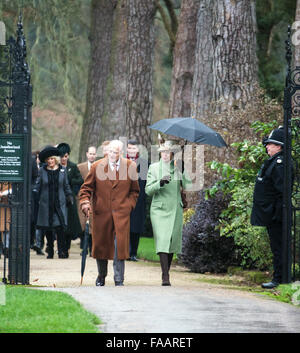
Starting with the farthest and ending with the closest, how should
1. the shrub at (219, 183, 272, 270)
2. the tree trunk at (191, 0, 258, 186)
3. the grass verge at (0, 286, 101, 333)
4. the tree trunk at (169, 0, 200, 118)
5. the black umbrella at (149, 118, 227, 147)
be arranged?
1. the tree trunk at (169, 0, 200, 118)
2. the tree trunk at (191, 0, 258, 186)
3. the black umbrella at (149, 118, 227, 147)
4. the shrub at (219, 183, 272, 270)
5. the grass verge at (0, 286, 101, 333)

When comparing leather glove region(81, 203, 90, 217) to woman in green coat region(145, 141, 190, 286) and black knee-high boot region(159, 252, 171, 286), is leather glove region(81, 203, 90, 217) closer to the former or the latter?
woman in green coat region(145, 141, 190, 286)

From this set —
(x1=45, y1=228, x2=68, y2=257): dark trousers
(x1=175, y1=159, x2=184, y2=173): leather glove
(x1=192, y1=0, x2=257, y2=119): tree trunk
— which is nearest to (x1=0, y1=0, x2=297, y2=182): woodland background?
(x1=192, y1=0, x2=257, y2=119): tree trunk

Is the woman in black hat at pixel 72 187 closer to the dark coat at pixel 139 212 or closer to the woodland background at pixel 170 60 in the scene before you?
the dark coat at pixel 139 212

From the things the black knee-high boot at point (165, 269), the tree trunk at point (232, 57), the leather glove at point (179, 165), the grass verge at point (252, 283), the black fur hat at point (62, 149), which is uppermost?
the tree trunk at point (232, 57)

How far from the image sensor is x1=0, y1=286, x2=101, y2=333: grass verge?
7.68 metres

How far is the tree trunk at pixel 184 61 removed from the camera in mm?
20938

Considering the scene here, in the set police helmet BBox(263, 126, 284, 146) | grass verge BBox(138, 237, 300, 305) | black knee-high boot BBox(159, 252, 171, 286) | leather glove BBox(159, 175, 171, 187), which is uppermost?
police helmet BBox(263, 126, 284, 146)

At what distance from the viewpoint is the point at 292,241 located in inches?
480

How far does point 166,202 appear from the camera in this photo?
38.9ft

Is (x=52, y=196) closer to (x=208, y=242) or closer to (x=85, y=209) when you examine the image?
(x=208, y=242)

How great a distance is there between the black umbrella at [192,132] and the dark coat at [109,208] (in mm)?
1535

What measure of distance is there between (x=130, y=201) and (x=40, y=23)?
50.9ft

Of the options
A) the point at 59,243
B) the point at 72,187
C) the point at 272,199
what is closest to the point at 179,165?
the point at 272,199

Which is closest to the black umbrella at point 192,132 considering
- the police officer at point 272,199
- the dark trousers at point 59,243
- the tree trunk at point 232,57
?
the police officer at point 272,199
